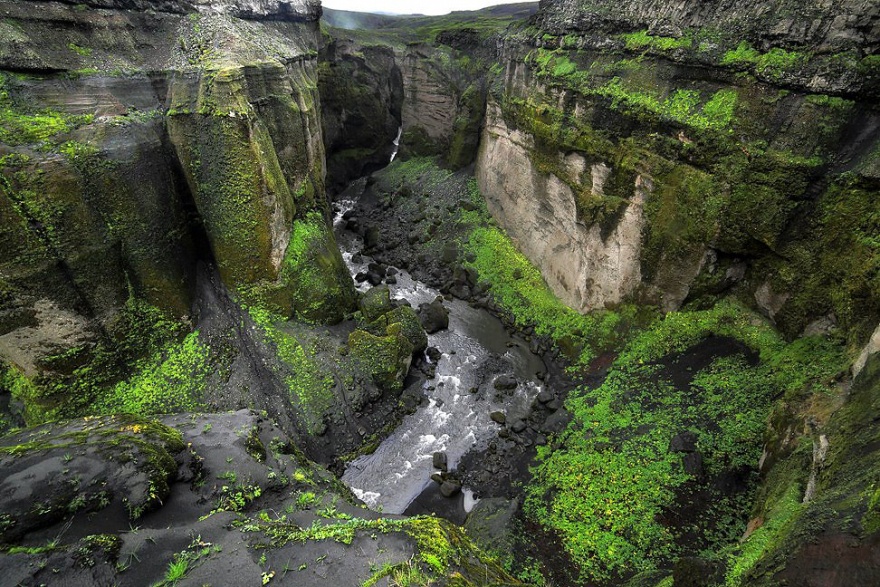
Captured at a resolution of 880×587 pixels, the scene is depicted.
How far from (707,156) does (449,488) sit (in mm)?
12497

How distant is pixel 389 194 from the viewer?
30.2 m

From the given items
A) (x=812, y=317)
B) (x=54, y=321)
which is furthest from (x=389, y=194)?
(x=812, y=317)

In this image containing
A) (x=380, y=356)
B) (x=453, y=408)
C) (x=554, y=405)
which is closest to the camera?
(x=554, y=405)

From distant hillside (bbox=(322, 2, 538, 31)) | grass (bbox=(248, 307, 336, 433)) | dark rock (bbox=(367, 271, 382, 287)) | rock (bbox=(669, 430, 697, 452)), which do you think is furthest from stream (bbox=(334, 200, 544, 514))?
distant hillside (bbox=(322, 2, 538, 31))

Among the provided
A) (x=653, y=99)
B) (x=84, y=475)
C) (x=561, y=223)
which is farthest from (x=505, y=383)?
(x=84, y=475)

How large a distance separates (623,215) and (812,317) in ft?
20.7

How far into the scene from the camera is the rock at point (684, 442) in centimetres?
1187

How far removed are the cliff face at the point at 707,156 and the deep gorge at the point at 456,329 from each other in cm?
8

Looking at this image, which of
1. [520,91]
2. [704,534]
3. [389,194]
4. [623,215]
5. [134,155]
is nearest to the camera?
[704,534]

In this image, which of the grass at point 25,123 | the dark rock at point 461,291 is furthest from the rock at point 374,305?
the grass at point 25,123

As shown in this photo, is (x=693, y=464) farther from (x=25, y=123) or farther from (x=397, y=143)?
(x=397, y=143)

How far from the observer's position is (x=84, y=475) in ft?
22.9

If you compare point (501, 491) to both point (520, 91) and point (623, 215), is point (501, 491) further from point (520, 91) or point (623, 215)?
point (520, 91)

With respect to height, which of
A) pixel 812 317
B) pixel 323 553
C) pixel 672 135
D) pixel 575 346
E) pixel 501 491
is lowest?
pixel 501 491
